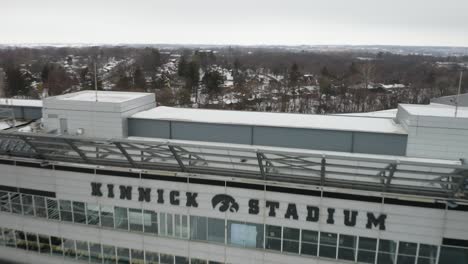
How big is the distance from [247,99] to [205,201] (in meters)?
62.2

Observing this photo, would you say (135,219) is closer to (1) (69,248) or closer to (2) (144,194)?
(2) (144,194)

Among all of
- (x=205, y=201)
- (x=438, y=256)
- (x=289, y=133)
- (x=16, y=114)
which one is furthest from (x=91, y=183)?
(x=438, y=256)

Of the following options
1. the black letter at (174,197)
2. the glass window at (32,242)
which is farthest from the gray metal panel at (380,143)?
the glass window at (32,242)

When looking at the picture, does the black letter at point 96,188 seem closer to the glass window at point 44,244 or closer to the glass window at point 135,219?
the glass window at point 135,219

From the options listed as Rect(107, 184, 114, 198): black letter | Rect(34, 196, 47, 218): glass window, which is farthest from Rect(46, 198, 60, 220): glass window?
Rect(107, 184, 114, 198): black letter

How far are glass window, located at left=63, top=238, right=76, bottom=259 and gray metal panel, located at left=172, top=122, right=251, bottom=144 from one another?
911cm

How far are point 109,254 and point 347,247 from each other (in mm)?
13521

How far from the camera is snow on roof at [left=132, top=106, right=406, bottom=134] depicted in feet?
78.5

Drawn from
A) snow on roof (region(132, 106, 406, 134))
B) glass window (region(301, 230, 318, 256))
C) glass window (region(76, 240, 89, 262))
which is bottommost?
glass window (region(76, 240, 89, 262))

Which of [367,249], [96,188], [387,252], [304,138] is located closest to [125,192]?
[96,188]

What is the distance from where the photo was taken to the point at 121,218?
21.2 meters

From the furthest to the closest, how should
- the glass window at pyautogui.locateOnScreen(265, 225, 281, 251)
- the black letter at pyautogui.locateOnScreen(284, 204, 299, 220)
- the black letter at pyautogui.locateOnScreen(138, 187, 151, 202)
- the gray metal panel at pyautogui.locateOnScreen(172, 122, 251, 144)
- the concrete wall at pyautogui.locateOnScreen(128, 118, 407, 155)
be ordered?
the gray metal panel at pyautogui.locateOnScreen(172, 122, 251, 144) < the concrete wall at pyautogui.locateOnScreen(128, 118, 407, 155) < the black letter at pyautogui.locateOnScreen(138, 187, 151, 202) < the glass window at pyautogui.locateOnScreen(265, 225, 281, 251) < the black letter at pyautogui.locateOnScreen(284, 204, 299, 220)

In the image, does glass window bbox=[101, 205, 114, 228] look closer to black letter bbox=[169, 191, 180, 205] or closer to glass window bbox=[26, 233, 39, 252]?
black letter bbox=[169, 191, 180, 205]

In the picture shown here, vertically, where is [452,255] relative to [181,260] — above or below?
above
